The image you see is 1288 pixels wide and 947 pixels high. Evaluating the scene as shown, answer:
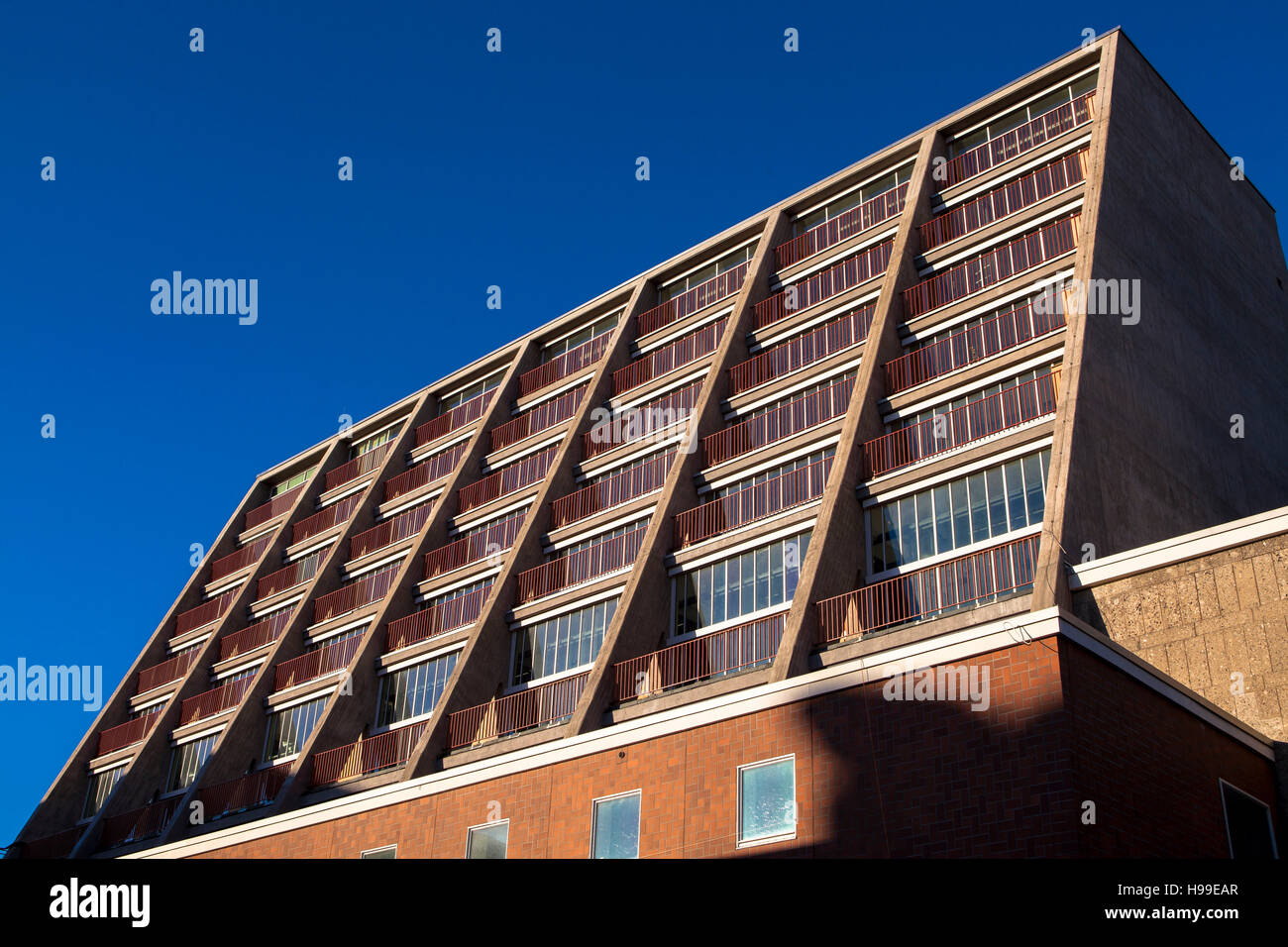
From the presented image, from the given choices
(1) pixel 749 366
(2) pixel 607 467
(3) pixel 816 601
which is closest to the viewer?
(3) pixel 816 601

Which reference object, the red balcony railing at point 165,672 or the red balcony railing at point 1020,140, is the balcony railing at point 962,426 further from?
the red balcony railing at point 165,672

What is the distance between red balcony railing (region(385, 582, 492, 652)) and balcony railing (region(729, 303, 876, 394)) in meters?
10.1

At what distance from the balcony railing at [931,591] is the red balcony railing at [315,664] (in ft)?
63.1

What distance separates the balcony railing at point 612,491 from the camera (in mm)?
34875

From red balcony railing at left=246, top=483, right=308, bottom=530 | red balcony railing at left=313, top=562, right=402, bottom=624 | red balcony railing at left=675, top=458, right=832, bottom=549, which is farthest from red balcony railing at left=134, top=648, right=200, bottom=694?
red balcony railing at left=675, top=458, right=832, bottom=549

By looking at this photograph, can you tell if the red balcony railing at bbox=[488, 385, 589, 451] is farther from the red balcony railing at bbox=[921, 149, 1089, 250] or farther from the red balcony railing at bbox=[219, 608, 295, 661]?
the red balcony railing at bbox=[921, 149, 1089, 250]

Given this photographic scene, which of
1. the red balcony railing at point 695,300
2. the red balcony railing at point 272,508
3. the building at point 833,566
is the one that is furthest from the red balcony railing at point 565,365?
the red balcony railing at point 272,508

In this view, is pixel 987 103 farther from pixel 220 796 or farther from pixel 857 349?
pixel 220 796

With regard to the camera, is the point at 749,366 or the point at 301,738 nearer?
the point at 749,366

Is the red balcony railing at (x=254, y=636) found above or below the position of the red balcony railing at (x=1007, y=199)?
below

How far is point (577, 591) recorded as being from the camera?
3347 centimetres

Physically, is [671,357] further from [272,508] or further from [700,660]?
[272,508]
